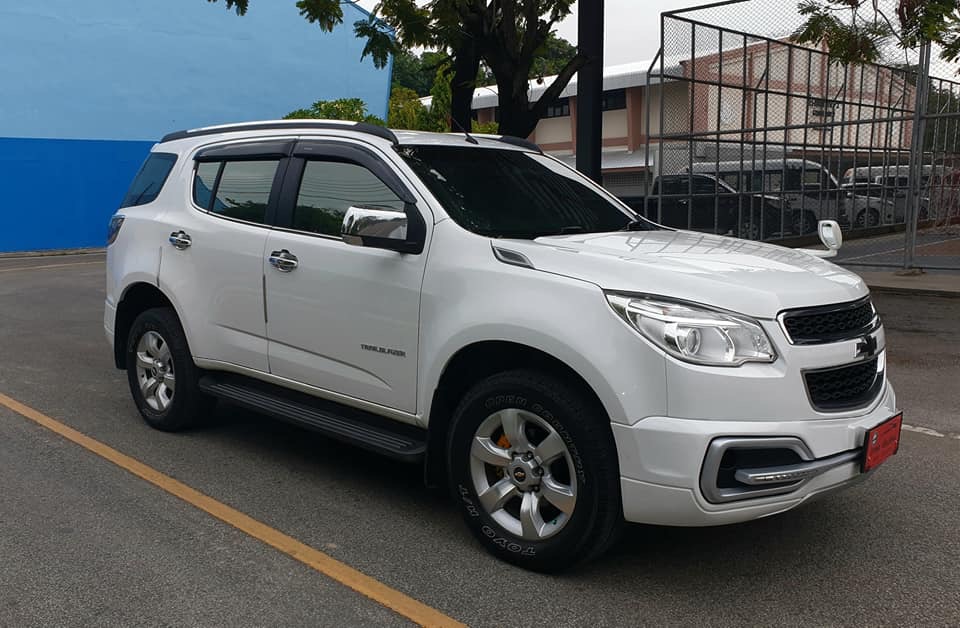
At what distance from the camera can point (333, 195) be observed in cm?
484

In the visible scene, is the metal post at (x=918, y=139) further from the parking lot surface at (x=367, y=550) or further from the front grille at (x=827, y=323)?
the front grille at (x=827, y=323)

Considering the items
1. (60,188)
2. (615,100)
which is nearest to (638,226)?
(60,188)

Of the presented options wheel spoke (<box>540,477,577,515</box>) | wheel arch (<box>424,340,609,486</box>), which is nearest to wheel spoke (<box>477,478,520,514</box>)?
wheel spoke (<box>540,477,577,515</box>)

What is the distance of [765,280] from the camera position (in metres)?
3.67

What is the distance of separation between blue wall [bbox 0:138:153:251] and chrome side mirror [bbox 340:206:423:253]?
21.8 meters

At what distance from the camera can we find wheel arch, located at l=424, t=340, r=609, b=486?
12.4ft

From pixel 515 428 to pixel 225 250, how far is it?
2.34 m

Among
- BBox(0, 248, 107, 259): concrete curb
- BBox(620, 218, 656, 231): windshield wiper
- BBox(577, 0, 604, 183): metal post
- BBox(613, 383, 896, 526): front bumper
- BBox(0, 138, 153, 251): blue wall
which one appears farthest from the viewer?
BBox(0, 138, 153, 251): blue wall

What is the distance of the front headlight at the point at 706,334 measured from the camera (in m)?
3.40

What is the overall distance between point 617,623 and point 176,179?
4068mm

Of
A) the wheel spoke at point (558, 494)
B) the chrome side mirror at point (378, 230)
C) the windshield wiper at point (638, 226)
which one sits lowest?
the wheel spoke at point (558, 494)

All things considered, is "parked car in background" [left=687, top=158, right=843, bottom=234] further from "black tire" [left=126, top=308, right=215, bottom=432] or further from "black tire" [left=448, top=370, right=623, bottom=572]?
"black tire" [left=448, top=370, right=623, bottom=572]

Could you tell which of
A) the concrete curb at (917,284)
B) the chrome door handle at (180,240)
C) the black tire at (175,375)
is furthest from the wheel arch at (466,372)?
the concrete curb at (917,284)

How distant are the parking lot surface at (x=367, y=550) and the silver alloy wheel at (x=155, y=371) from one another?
0.24 meters
